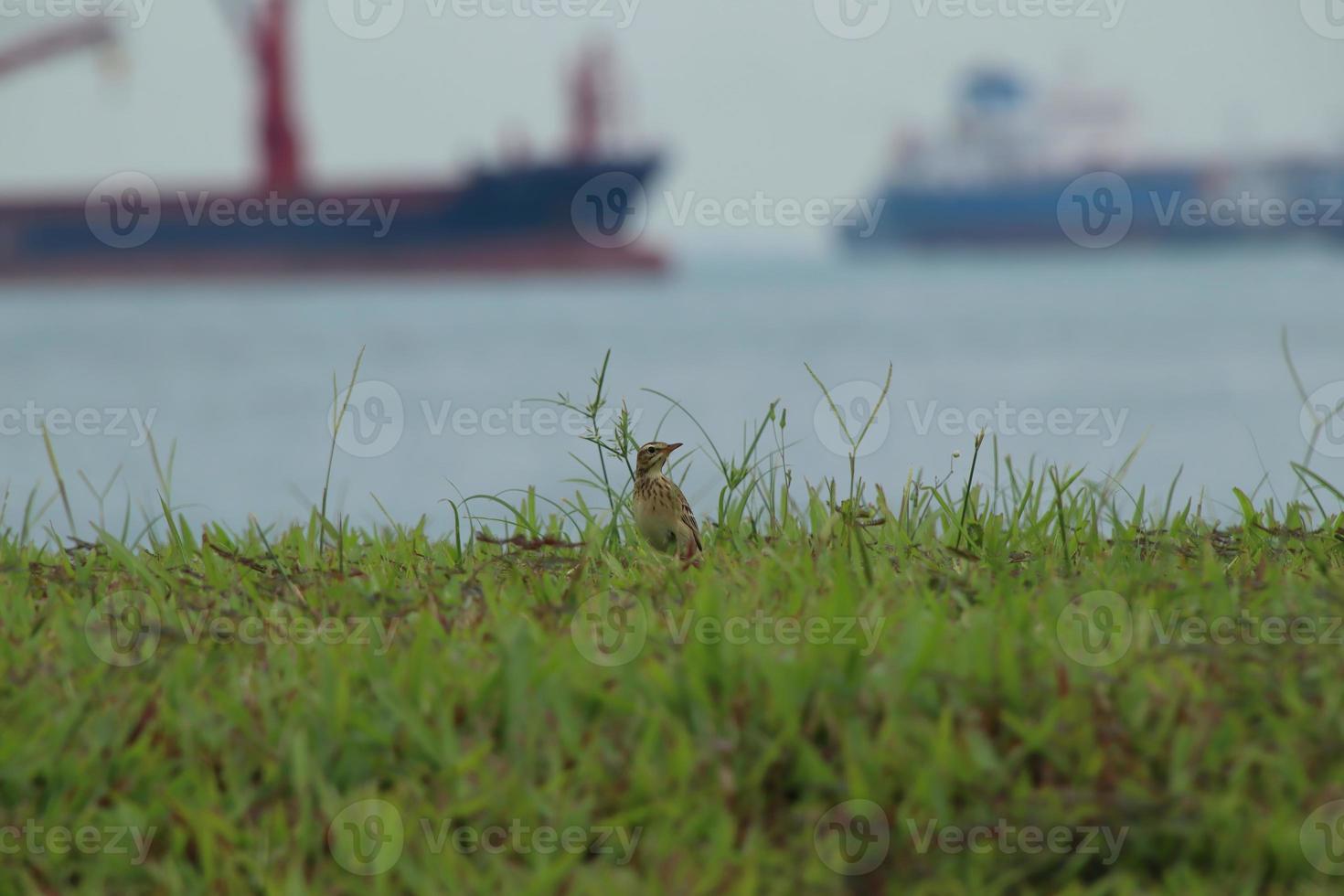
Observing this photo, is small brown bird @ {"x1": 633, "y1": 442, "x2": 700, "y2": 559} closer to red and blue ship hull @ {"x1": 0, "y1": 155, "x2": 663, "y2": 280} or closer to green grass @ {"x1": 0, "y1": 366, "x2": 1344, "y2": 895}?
green grass @ {"x1": 0, "y1": 366, "x2": 1344, "y2": 895}

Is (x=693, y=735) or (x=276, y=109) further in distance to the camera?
(x=276, y=109)

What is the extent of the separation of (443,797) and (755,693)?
63 centimetres

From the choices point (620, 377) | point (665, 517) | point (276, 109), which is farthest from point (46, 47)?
point (665, 517)

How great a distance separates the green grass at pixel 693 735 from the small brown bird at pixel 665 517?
17.1 inches

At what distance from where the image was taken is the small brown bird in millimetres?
3908

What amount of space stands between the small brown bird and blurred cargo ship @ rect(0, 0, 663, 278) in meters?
42.0

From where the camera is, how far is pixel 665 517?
12.8ft

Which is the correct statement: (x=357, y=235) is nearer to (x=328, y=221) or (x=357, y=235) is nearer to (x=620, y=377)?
(x=328, y=221)

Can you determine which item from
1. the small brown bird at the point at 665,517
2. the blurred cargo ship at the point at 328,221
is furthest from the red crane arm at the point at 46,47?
the small brown bird at the point at 665,517

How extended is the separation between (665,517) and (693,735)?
1.31 m

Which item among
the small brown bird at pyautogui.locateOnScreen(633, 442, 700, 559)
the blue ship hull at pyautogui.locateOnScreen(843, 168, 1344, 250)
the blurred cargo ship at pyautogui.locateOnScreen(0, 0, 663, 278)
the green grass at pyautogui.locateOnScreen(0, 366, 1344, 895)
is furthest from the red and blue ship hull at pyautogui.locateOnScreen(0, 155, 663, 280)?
the green grass at pyautogui.locateOnScreen(0, 366, 1344, 895)

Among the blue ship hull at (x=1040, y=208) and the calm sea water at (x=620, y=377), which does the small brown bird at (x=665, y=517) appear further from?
the blue ship hull at (x=1040, y=208)

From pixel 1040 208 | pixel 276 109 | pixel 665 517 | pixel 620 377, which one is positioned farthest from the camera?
pixel 1040 208

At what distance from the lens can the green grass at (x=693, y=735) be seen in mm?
2445
